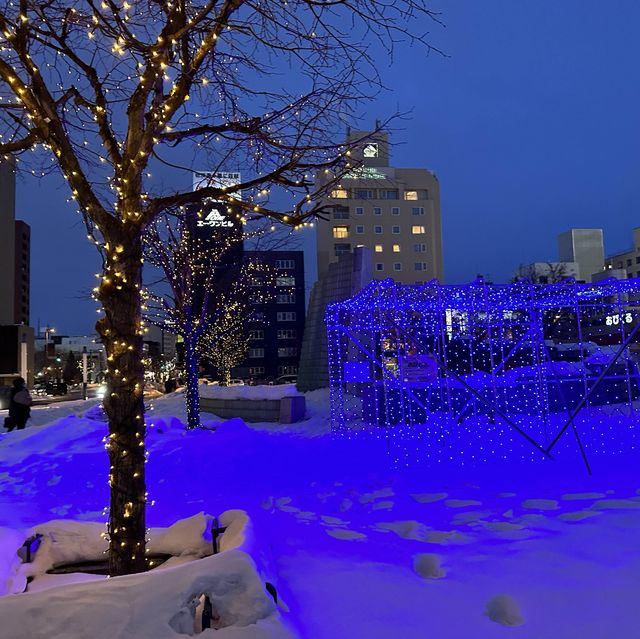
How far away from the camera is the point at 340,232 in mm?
66062

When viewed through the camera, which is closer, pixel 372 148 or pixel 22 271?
pixel 372 148

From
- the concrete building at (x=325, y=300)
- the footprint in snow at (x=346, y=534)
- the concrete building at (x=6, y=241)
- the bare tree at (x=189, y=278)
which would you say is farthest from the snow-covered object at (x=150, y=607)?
the concrete building at (x=6, y=241)

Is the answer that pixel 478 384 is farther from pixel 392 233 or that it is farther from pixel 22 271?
pixel 22 271

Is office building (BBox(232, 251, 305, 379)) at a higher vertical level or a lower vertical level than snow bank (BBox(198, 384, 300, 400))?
higher

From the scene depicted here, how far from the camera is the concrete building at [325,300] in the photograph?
1883 centimetres

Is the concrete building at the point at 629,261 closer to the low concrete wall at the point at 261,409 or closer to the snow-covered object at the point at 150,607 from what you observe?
the low concrete wall at the point at 261,409

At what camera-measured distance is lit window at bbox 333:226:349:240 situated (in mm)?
65750

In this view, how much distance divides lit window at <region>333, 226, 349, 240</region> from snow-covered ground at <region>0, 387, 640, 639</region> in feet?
184

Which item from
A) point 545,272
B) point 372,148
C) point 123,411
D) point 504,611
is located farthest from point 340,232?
point 504,611

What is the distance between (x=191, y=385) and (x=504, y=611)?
11.8m

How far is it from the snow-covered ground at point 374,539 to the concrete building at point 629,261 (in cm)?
8445

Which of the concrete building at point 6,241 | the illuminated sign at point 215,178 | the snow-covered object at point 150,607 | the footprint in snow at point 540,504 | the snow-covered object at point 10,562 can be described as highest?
the concrete building at point 6,241

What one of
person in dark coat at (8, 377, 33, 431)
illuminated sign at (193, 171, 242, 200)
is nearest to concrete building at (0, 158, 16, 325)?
person in dark coat at (8, 377, 33, 431)

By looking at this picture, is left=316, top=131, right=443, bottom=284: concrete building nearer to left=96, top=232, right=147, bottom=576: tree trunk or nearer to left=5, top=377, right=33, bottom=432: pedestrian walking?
left=5, top=377, right=33, bottom=432: pedestrian walking
